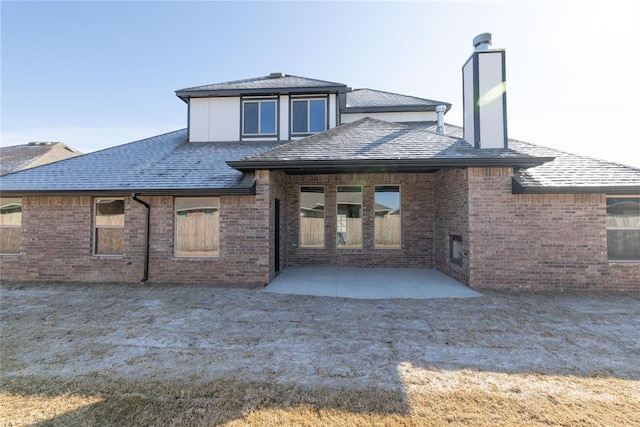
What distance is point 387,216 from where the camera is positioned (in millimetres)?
10203

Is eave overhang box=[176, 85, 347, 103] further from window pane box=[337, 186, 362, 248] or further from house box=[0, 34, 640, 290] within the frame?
window pane box=[337, 186, 362, 248]

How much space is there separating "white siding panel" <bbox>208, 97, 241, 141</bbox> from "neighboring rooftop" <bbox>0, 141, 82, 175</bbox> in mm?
19065

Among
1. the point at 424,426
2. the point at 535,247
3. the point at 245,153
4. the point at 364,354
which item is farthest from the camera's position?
the point at 245,153

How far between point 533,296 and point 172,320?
770 cm

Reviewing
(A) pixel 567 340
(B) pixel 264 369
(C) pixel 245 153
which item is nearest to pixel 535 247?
(A) pixel 567 340

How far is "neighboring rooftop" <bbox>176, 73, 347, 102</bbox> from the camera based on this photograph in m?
11.5

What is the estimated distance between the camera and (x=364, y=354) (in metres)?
4.05

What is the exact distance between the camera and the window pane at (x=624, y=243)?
7359mm

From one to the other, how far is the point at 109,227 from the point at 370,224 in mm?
7984

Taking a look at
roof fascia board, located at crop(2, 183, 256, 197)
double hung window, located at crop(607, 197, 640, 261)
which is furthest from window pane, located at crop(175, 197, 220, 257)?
double hung window, located at crop(607, 197, 640, 261)

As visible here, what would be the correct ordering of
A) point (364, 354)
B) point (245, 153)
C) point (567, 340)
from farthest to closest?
point (245, 153) → point (567, 340) → point (364, 354)

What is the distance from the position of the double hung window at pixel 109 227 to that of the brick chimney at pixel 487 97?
10.1 m

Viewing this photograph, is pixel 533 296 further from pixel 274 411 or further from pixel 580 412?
pixel 274 411

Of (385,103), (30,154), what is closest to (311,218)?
(385,103)
